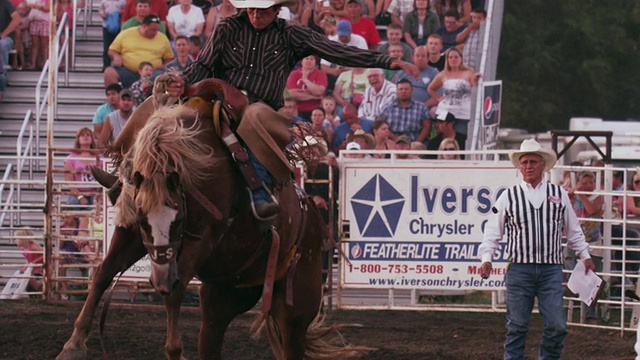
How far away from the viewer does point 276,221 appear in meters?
7.50

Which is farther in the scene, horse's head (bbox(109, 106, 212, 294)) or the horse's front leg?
the horse's front leg

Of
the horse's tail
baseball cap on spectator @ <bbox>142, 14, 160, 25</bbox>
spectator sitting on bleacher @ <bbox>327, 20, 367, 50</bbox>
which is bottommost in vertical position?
the horse's tail

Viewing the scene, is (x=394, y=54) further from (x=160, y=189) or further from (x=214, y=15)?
(x=160, y=189)

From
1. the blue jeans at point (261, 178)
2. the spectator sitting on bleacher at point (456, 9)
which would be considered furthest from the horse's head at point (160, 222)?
the spectator sitting on bleacher at point (456, 9)

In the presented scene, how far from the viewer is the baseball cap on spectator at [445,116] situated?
1503 centimetres

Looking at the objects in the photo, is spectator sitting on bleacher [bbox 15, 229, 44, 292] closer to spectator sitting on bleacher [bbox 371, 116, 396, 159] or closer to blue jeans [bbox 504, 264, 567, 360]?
spectator sitting on bleacher [bbox 371, 116, 396, 159]

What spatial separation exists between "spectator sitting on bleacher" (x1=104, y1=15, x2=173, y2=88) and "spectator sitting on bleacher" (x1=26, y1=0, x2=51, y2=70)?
1648 mm

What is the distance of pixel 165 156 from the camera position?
6.60m

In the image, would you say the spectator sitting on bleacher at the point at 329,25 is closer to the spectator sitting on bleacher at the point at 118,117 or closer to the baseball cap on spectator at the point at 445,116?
the baseball cap on spectator at the point at 445,116

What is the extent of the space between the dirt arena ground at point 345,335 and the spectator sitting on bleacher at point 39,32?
4.92 meters

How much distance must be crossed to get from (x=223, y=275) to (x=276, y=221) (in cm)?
47

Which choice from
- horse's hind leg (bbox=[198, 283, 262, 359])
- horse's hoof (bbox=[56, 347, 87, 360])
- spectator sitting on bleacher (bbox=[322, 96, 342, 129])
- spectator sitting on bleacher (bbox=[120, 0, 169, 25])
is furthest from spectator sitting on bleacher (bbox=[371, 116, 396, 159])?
horse's hoof (bbox=[56, 347, 87, 360])

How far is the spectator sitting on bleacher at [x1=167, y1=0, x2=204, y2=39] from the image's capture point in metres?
15.9

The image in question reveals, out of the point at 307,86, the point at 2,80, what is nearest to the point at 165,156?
the point at 307,86
